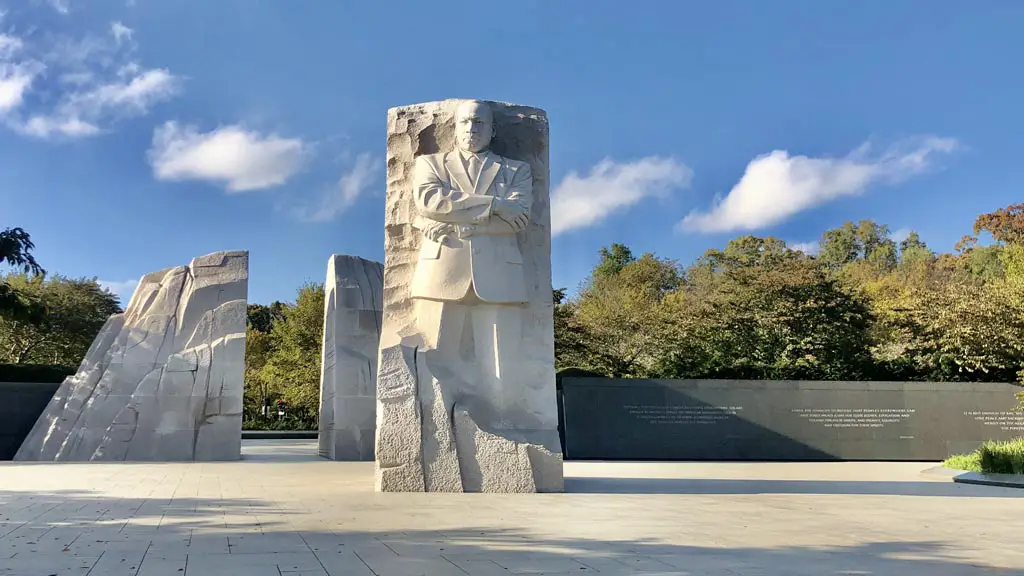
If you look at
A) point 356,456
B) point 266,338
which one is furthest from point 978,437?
point 266,338

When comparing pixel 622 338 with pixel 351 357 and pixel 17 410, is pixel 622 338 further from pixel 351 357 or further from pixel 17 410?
pixel 17 410

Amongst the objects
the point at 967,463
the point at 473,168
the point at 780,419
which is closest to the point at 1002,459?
the point at 967,463

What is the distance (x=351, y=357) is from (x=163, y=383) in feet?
11.2

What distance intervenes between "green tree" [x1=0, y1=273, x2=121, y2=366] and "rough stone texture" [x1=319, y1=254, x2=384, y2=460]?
1619 centimetres

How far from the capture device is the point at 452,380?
8.70 metres

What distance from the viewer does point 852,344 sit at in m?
22.3

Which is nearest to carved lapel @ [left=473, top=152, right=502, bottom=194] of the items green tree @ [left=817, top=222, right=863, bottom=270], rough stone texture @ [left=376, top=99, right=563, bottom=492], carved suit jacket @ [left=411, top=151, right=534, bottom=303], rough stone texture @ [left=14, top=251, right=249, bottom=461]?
carved suit jacket @ [left=411, top=151, right=534, bottom=303]

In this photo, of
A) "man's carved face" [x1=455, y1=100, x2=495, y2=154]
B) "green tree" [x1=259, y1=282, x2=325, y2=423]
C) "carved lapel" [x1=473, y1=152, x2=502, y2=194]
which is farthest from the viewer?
"green tree" [x1=259, y1=282, x2=325, y2=423]

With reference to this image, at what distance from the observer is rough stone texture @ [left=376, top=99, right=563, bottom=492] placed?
8.20m

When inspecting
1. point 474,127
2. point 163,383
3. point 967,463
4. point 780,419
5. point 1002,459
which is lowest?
point 967,463

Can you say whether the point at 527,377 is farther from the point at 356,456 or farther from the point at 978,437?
the point at 978,437

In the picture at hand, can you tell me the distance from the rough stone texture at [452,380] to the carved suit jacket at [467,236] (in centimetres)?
27

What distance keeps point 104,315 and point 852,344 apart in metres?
25.7

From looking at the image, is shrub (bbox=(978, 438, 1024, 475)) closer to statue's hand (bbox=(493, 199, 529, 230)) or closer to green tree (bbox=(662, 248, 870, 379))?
statue's hand (bbox=(493, 199, 529, 230))
